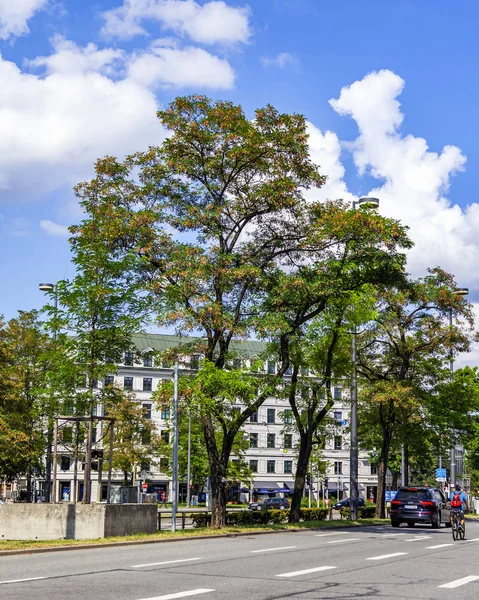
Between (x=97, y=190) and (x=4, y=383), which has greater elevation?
(x=97, y=190)

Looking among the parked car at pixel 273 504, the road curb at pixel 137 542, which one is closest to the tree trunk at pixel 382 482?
the road curb at pixel 137 542

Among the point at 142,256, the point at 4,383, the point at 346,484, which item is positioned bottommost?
the point at 346,484

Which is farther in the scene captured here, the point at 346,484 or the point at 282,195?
the point at 346,484

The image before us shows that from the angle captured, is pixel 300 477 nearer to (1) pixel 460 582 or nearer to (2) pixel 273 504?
(1) pixel 460 582

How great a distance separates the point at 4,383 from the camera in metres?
43.8

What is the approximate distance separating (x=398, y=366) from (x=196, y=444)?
39.2 m

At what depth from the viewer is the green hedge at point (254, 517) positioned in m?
32.4

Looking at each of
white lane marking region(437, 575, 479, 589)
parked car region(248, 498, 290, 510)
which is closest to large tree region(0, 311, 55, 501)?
parked car region(248, 498, 290, 510)

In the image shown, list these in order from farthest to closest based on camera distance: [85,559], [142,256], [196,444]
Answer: [196,444]
[142,256]
[85,559]

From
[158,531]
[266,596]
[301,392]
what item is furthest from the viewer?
[301,392]

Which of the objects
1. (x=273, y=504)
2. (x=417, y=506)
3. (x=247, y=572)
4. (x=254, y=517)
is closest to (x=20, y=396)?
(x=254, y=517)

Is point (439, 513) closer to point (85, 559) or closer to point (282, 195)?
point (282, 195)

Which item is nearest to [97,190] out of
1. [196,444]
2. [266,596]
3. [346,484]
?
[266,596]

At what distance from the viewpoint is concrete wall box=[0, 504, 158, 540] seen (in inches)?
934
